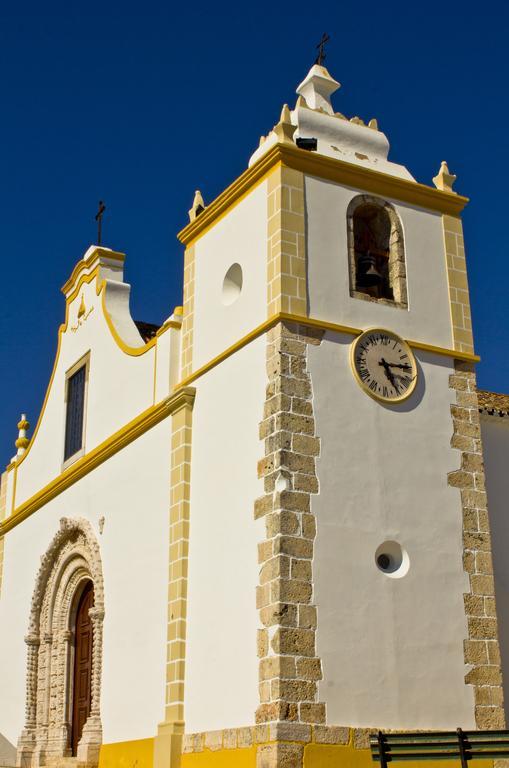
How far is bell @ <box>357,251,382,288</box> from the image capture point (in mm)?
13945

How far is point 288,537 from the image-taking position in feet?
39.4

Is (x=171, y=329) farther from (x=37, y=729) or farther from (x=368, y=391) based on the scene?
(x=37, y=729)

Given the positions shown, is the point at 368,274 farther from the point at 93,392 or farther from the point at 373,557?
the point at 93,392

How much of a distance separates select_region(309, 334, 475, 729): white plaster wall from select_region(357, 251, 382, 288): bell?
106 centimetres

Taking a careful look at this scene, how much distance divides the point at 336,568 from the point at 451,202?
17.4ft

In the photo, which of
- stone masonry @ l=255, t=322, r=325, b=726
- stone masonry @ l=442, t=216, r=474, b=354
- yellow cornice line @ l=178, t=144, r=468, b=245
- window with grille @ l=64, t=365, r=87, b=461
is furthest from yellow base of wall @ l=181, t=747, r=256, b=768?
yellow cornice line @ l=178, t=144, r=468, b=245

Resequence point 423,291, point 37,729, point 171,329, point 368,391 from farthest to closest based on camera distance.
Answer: point 37,729 < point 171,329 < point 423,291 < point 368,391

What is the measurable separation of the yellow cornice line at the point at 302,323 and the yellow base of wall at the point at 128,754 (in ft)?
14.4

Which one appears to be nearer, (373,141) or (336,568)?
(336,568)

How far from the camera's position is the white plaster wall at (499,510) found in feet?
49.6

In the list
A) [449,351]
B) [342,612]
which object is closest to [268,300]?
[449,351]

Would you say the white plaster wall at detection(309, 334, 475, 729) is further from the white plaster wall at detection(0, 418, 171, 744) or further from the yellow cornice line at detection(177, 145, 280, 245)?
the white plaster wall at detection(0, 418, 171, 744)

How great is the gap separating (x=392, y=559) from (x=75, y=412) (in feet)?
24.0

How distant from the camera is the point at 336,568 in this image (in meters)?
12.2
